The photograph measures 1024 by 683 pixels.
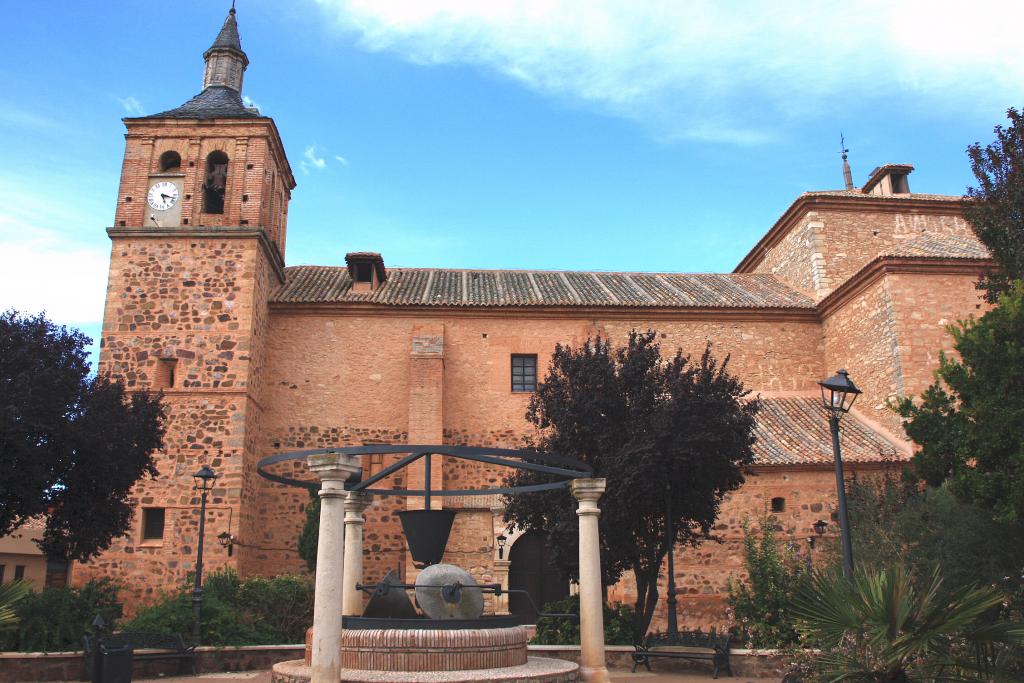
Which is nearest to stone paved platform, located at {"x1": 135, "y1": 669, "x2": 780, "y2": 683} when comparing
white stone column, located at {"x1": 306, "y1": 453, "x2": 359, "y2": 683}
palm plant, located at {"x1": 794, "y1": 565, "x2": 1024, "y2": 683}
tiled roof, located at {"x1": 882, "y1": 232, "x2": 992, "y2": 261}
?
palm plant, located at {"x1": 794, "y1": 565, "x2": 1024, "y2": 683}

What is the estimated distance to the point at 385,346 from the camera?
19688mm

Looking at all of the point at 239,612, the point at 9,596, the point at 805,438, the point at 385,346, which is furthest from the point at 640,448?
the point at 385,346

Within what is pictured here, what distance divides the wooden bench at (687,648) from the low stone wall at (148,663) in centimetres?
523

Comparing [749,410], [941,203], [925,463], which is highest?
[941,203]

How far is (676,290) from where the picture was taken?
22.0 meters

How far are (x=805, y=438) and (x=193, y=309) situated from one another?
14.4 m

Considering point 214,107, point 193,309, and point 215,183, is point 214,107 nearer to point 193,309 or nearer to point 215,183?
point 215,183

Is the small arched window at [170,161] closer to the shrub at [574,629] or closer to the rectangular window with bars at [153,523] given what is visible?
Result: the rectangular window with bars at [153,523]

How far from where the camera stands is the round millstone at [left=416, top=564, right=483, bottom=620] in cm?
738

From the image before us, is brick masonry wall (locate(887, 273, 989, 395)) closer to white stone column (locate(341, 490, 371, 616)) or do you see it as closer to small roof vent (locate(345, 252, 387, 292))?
small roof vent (locate(345, 252, 387, 292))

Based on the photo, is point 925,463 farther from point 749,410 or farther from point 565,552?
point 565,552

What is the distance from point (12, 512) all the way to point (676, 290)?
16.4 m

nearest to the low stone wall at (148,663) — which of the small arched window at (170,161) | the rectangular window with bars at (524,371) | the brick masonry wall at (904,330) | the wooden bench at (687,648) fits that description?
the wooden bench at (687,648)

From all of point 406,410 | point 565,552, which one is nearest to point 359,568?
point 565,552
